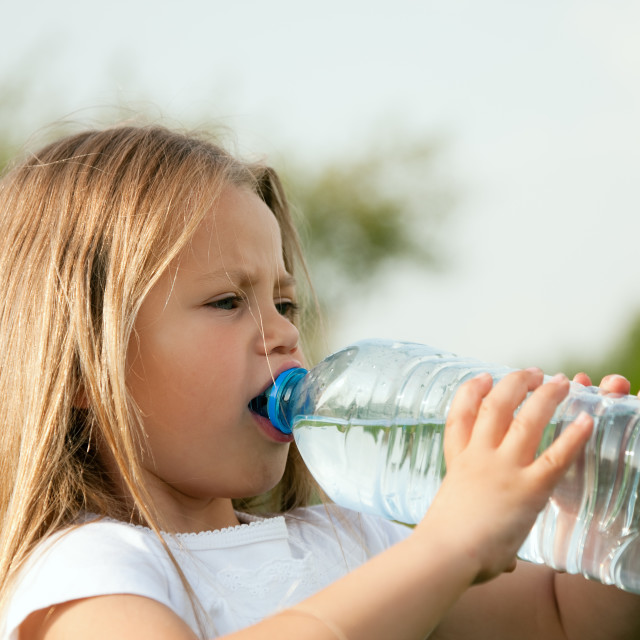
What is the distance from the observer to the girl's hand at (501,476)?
1.03 meters

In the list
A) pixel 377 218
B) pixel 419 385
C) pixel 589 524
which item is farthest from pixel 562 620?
pixel 377 218

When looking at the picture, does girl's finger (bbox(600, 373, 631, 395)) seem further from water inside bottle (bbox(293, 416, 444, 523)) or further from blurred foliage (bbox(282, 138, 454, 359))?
blurred foliage (bbox(282, 138, 454, 359))

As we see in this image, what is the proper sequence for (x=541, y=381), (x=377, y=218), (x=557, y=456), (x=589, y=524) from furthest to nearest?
(x=377, y=218), (x=589, y=524), (x=541, y=381), (x=557, y=456)

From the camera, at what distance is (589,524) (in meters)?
1.33

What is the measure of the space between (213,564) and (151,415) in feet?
0.87

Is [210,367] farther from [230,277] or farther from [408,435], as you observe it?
[408,435]

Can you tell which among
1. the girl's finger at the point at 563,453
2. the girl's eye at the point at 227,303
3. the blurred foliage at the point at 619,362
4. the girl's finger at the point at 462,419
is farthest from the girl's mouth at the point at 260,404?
the blurred foliage at the point at 619,362

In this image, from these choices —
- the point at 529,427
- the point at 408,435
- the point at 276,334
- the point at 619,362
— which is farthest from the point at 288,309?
the point at 619,362

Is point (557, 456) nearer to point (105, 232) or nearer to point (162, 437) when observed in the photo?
point (162, 437)

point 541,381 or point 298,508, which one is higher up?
point 541,381

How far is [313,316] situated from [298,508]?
1.96ft

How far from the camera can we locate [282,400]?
4.83 feet

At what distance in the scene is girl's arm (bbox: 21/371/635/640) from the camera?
1000 mm

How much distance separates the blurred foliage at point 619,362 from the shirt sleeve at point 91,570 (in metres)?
2.47
